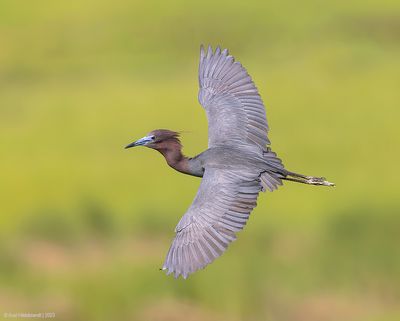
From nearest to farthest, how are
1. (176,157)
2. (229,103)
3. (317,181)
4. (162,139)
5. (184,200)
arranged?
(176,157) → (162,139) → (317,181) → (229,103) → (184,200)

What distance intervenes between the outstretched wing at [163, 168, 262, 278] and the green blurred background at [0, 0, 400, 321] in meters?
5.51

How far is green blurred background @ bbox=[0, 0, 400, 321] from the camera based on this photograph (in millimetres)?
16094

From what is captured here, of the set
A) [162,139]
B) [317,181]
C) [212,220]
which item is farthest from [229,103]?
[212,220]

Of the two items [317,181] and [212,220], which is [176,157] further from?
[212,220]

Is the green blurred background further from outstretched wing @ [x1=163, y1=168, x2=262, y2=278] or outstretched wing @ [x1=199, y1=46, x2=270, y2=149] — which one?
outstretched wing @ [x1=163, y1=168, x2=262, y2=278]

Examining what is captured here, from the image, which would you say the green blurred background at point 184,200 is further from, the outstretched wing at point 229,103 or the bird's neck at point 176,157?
the bird's neck at point 176,157

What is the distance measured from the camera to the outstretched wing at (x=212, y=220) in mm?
9711

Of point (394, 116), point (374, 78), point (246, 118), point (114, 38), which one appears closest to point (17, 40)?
point (114, 38)

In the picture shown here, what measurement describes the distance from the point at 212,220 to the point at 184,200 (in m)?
7.87

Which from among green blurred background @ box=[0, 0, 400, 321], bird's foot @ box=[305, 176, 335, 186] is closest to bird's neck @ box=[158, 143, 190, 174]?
bird's foot @ box=[305, 176, 335, 186]

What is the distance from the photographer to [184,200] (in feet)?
58.3

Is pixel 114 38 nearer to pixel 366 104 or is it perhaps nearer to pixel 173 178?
pixel 366 104

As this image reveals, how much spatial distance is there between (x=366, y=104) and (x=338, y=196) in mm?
4613

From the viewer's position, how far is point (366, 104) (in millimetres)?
22047
